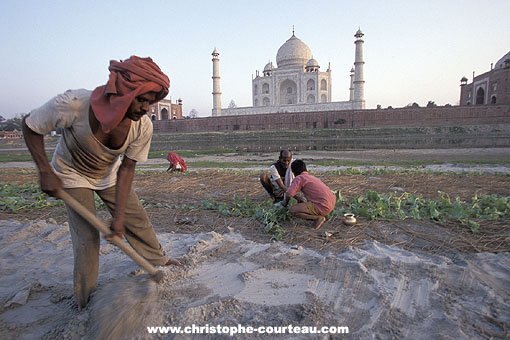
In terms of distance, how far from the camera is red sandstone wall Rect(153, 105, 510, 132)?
2506 centimetres

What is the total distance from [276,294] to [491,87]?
36.8m

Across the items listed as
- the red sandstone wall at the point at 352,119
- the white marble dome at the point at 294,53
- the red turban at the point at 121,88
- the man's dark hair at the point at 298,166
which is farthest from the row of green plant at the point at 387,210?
the white marble dome at the point at 294,53

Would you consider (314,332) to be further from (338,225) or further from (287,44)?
(287,44)

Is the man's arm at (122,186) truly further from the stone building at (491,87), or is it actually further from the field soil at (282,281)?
the stone building at (491,87)

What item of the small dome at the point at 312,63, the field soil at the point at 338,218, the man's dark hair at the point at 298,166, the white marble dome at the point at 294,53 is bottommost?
the field soil at the point at 338,218

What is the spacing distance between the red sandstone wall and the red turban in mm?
27859

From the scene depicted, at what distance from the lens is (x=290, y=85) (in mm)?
43094

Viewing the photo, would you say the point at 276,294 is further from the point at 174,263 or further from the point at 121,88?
the point at 121,88

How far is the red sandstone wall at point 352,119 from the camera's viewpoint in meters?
25.1

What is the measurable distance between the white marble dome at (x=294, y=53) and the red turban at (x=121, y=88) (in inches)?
1700

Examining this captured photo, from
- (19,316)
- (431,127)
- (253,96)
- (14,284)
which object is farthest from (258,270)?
(253,96)

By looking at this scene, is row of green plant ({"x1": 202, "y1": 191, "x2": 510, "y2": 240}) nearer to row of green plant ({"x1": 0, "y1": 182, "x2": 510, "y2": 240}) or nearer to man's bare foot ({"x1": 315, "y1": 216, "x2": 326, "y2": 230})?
row of green plant ({"x1": 0, "y1": 182, "x2": 510, "y2": 240})

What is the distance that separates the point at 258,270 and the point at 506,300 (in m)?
1.73

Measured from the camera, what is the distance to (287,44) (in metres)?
43.0
